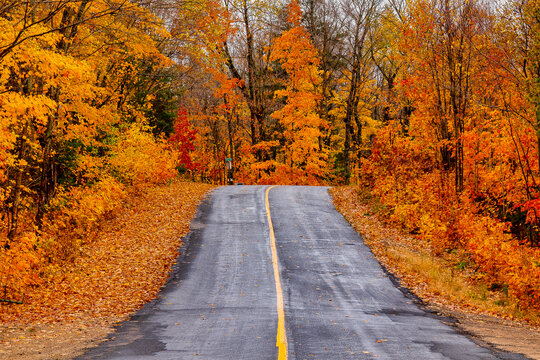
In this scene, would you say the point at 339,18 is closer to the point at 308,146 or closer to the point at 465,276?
the point at 308,146

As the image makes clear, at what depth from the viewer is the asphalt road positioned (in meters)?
8.37

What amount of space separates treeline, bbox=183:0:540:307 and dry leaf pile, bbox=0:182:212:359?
8.47 meters

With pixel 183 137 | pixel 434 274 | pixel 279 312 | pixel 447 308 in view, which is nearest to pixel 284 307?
pixel 279 312

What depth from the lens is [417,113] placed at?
25.9m

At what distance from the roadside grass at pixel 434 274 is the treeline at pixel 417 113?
409mm

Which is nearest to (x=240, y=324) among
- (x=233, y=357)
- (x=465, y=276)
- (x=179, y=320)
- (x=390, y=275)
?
(x=179, y=320)

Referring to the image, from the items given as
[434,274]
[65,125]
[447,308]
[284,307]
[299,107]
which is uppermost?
[299,107]

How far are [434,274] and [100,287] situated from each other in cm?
942

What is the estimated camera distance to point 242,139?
158 ft

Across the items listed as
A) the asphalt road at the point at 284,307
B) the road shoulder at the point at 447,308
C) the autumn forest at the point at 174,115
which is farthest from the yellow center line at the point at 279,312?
the autumn forest at the point at 174,115

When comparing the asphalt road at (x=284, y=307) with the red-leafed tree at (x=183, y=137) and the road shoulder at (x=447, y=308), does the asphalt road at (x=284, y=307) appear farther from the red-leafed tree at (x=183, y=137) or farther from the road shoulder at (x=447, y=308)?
the red-leafed tree at (x=183, y=137)

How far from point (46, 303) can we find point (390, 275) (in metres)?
9.39

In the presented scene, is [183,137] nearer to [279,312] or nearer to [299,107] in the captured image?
[299,107]

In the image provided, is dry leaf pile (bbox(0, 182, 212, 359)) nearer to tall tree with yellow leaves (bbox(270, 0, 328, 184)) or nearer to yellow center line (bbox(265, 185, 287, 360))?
yellow center line (bbox(265, 185, 287, 360))
